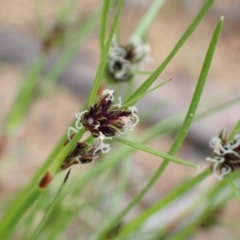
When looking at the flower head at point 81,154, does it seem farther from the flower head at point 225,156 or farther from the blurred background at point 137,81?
the blurred background at point 137,81

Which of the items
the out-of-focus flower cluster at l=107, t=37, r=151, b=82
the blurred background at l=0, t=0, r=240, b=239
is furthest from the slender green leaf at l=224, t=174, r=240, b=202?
the blurred background at l=0, t=0, r=240, b=239

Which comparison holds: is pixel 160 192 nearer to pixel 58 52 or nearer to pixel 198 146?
pixel 198 146

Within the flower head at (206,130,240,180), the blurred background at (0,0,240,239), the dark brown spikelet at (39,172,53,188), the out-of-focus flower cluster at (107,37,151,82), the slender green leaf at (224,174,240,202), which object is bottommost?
the dark brown spikelet at (39,172,53,188)

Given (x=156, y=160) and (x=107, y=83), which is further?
(x=156, y=160)

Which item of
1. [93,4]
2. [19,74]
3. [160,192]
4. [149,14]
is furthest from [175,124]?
[93,4]

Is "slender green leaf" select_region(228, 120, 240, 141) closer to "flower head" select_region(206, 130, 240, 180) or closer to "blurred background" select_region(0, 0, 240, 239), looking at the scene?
"flower head" select_region(206, 130, 240, 180)

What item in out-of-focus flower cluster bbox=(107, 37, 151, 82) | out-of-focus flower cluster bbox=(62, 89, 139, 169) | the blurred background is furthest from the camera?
the blurred background
